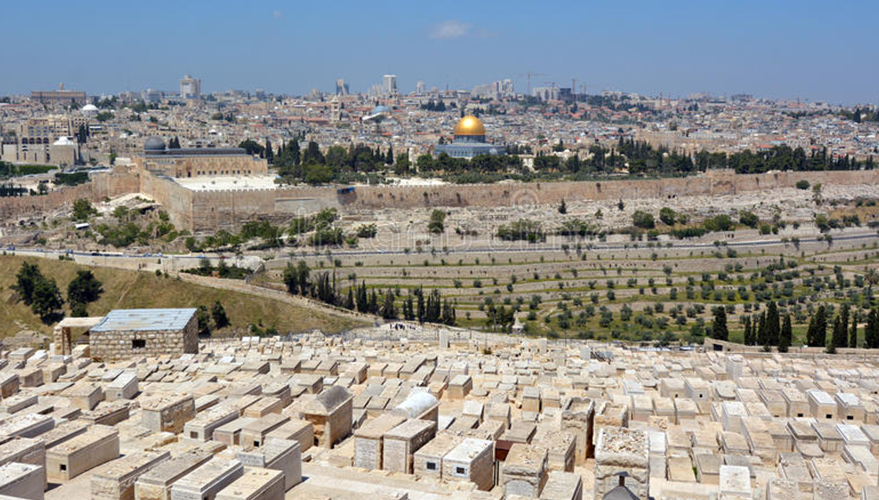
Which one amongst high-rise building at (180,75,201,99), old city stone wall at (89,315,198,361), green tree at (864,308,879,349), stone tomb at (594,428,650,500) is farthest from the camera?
high-rise building at (180,75,201,99)

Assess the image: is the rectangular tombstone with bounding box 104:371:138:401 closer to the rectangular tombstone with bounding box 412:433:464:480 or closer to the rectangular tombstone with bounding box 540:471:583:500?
the rectangular tombstone with bounding box 412:433:464:480

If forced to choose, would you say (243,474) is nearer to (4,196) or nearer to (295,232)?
(295,232)

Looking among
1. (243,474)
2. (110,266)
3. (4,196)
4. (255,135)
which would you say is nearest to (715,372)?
(243,474)

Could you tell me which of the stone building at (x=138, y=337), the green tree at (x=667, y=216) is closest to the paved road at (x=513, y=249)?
the green tree at (x=667, y=216)

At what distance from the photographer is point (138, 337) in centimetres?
1396

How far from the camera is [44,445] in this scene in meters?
7.57

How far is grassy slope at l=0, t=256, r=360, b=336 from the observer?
853 inches

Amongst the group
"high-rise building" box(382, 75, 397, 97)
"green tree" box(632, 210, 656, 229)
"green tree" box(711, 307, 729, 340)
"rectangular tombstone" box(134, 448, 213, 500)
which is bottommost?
"green tree" box(711, 307, 729, 340)

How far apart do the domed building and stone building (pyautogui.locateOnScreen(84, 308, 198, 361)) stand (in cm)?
2977

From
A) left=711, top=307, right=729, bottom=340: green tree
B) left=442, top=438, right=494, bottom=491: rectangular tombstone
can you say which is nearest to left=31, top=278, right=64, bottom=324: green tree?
left=711, top=307, right=729, bottom=340: green tree

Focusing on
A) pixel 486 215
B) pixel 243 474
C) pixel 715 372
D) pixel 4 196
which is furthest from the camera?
pixel 4 196

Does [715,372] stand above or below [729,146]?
below

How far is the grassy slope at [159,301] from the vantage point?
71.1ft

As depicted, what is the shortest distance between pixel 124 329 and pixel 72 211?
19.8 meters
